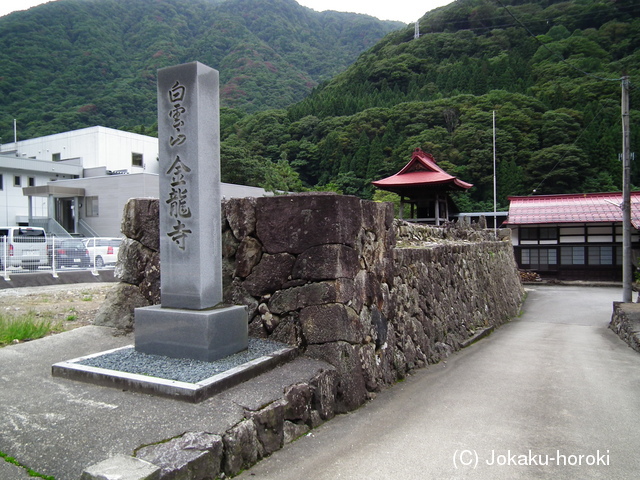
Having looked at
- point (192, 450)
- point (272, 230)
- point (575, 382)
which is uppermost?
point (272, 230)

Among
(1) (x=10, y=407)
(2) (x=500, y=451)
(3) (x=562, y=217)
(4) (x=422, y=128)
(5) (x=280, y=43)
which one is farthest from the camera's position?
(5) (x=280, y=43)

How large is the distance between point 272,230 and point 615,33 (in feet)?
197

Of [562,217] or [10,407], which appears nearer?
[10,407]

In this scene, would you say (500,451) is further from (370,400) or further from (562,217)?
(562,217)

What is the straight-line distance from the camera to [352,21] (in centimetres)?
10406

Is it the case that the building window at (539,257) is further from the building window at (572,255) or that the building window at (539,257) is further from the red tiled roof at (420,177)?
the red tiled roof at (420,177)

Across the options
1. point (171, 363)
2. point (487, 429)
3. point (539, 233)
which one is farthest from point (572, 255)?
point (171, 363)

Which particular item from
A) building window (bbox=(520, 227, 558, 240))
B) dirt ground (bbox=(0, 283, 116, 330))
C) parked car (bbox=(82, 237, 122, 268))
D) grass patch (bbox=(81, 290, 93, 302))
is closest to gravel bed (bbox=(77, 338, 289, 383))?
dirt ground (bbox=(0, 283, 116, 330))

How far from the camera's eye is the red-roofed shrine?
20.7 meters

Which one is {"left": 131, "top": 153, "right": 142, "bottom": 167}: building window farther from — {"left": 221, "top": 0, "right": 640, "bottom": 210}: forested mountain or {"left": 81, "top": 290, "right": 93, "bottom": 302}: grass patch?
{"left": 81, "top": 290, "right": 93, "bottom": 302}: grass patch

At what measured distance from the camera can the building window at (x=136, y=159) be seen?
36.5 meters

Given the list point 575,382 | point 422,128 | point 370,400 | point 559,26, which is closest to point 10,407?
point 370,400

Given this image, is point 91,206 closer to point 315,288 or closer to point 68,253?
point 68,253

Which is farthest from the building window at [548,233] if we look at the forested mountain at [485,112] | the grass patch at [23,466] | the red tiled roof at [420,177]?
the grass patch at [23,466]
